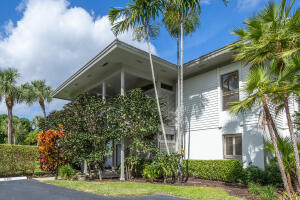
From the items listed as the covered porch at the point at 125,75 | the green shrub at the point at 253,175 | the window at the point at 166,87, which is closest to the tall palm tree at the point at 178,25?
the covered porch at the point at 125,75

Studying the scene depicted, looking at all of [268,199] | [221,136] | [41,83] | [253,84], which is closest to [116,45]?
[253,84]

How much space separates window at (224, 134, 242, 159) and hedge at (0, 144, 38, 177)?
9909mm

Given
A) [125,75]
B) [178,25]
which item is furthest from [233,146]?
[125,75]

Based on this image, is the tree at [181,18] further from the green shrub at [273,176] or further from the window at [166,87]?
the green shrub at [273,176]

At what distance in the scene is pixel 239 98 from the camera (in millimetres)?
10188

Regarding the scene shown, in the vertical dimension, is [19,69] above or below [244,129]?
above

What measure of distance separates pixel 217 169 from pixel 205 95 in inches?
147

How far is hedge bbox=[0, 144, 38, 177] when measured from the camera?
37.0ft

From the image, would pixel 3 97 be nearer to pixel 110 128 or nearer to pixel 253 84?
pixel 110 128

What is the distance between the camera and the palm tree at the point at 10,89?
19.0 m

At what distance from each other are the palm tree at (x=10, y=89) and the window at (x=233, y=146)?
17.5 m

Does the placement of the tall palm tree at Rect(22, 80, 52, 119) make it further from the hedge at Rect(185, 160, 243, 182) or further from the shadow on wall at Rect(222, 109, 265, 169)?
the shadow on wall at Rect(222, 109, 265, 169)

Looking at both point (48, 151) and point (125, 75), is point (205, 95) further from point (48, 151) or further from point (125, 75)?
point (48, 151)

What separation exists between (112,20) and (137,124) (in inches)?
186
